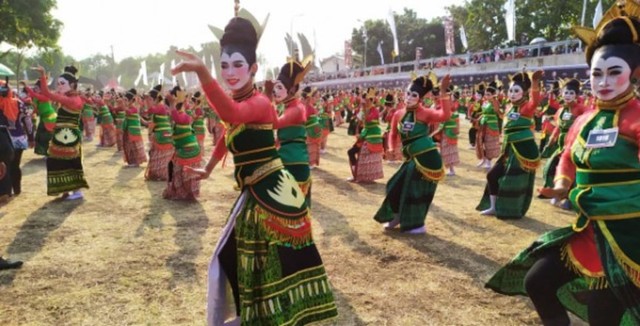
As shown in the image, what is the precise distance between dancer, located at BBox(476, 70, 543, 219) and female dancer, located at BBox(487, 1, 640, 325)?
423 cm

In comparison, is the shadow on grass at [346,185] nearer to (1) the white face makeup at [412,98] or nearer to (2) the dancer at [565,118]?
(1) the white face makeup at [412,98]

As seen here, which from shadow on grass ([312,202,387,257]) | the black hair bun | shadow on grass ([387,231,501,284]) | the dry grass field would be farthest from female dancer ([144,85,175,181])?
shadow on grass ([387,231,501,284])

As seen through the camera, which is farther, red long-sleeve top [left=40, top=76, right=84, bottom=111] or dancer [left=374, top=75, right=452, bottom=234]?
red long-sleeve top [left=40, top=76, right=84, bottom=111]

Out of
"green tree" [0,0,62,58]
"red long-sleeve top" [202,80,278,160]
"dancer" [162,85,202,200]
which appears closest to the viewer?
"red long-sleeve top" [202,80,278,160]

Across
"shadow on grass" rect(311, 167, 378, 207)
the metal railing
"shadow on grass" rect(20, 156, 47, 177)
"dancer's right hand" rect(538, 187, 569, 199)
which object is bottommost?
"shadow on grass" rect(311, 167, 378, 207)

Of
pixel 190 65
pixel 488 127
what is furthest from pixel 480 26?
pixel 190 65

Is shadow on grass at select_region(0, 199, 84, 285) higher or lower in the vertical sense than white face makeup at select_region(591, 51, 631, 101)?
lower

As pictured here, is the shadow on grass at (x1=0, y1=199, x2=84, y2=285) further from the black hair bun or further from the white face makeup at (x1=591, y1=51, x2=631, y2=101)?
the white face makeup at (x1=591, y1=51, x2=631, y2=101)

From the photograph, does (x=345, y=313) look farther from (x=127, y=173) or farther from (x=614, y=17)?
(x=127, y=173)

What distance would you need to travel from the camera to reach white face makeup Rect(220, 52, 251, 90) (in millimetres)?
3281

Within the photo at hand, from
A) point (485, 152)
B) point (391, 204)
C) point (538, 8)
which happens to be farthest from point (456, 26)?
point (391, 204)

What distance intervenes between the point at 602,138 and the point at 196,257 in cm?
430

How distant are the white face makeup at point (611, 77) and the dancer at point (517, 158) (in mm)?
4360

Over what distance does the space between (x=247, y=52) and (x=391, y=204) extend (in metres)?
3.89
